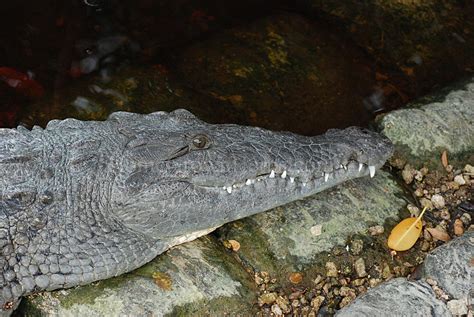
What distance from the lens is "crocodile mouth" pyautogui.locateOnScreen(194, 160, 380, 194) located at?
414cm

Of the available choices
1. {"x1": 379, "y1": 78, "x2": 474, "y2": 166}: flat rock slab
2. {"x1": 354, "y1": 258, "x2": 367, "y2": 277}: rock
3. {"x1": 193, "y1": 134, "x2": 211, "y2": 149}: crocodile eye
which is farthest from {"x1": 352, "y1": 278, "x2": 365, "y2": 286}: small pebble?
{"x1": 193, "y1": 134, "x2": 211, "y2": 149}: crocodile eye

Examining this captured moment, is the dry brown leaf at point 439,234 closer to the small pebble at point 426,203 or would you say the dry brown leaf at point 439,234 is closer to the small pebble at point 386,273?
the small pebble at point 426,203

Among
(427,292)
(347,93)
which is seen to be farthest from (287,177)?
(347,93)

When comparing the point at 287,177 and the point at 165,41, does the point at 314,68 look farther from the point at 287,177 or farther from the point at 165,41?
the point at 287,177

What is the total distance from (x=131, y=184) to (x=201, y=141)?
0.48m

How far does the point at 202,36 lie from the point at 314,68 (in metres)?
1.04

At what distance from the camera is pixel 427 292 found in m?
4.05

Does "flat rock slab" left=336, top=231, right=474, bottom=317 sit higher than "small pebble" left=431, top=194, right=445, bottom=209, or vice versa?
"flat rock slab" left=336, top=231, right=474, bottom=317

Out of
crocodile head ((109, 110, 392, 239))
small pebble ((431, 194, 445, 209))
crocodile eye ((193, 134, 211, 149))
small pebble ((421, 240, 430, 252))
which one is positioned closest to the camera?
crocodile head ((109, 110, 392, 239))

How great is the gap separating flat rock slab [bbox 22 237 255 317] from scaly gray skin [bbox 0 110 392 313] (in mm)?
59

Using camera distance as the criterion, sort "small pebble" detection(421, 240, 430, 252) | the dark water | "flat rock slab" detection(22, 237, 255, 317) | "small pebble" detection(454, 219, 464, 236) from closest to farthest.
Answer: "flat rock slab" detection(22, 237, 255, 317)
"small pebble" detection(421, 240, 430, 252)
"small pebble" detection(454, 219, 464, 236)
the dark water

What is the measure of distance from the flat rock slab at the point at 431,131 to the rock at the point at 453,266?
87cm

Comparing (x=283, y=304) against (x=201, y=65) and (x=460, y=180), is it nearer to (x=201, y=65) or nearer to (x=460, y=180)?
(x=460, y=180)

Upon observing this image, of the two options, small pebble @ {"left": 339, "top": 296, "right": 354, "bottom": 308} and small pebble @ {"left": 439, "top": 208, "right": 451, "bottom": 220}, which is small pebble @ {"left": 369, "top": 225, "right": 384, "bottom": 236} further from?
small pebble @ {"left": 439, "top": 208, "right": 451, "bottom": 220}
